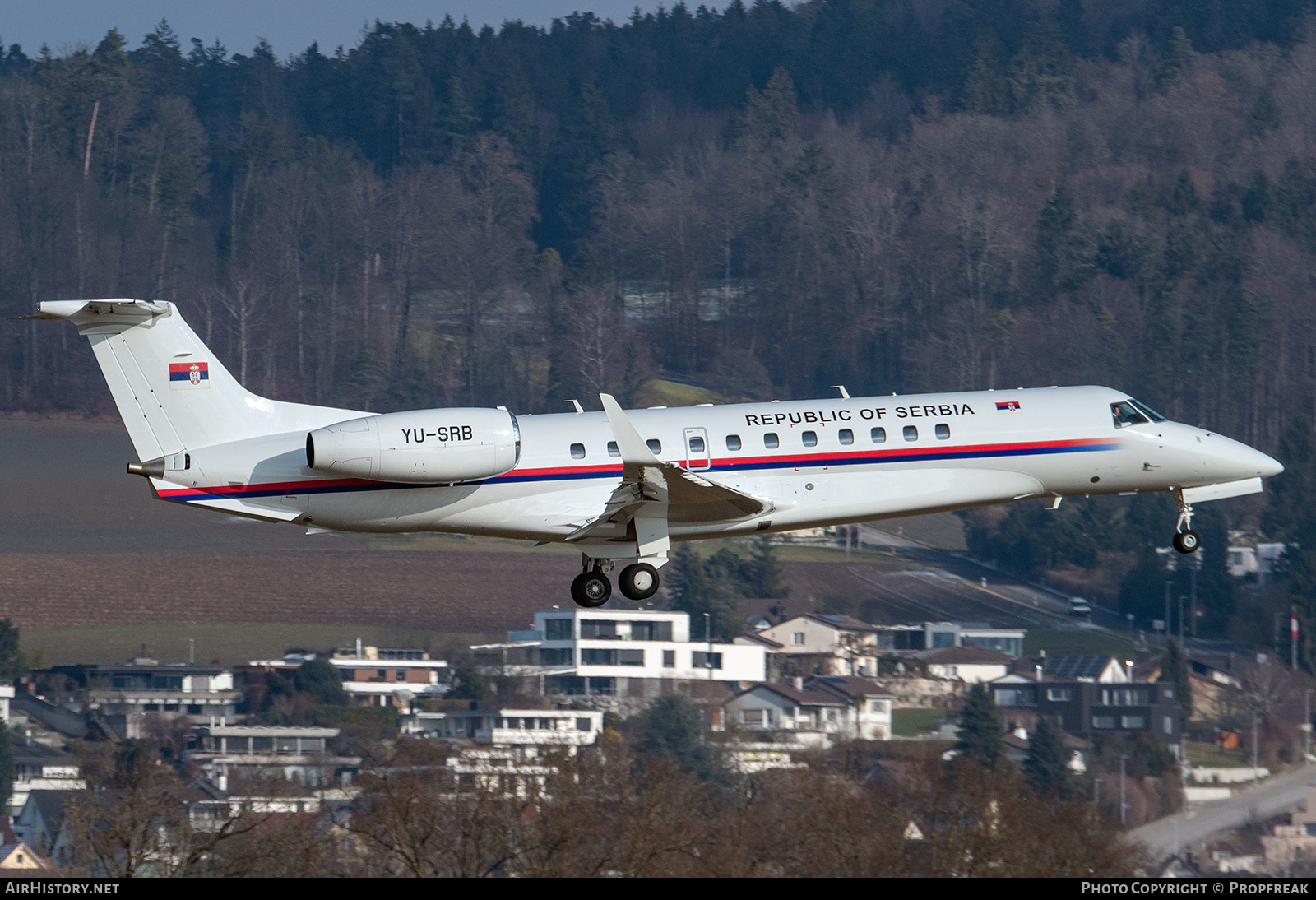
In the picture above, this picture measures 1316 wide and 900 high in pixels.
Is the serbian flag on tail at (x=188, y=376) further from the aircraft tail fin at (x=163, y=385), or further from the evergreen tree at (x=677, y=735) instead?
the evergreen tree at (x=677, y=735)

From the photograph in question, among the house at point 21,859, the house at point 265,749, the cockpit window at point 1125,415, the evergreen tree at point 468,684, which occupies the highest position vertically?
the cockpit window at point 1125,415

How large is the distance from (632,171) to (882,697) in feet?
326

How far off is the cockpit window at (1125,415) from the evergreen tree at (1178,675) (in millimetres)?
47948

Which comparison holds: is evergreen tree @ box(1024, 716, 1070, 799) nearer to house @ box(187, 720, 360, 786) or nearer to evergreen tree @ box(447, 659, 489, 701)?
evergreen tree @ box(447, 659, 489, 701)

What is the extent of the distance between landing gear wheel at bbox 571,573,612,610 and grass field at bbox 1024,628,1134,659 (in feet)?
184

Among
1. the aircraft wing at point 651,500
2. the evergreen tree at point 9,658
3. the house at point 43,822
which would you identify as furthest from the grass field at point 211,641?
the aircraft wing at point 651,500

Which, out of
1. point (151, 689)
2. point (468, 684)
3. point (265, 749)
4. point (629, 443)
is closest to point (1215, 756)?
point (468, 684)

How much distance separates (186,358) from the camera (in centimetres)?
2780

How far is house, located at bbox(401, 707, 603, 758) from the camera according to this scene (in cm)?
6438

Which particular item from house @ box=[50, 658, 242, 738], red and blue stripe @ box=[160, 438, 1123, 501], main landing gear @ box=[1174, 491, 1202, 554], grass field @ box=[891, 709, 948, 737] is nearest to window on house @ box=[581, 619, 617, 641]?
grass field @ box=[891, 709, 948, 737]

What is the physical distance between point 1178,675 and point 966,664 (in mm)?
9170

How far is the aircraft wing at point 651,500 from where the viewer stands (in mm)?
26219

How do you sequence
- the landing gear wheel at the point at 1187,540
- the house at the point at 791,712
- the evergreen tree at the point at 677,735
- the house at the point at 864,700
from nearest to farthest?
Answer: the landing gear wheel at the point at 1187,540 < the evergreen tree at the point at 677,735 < the house at the point at 791,712 < the house at the point at 864,700

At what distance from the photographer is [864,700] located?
7150 cm
